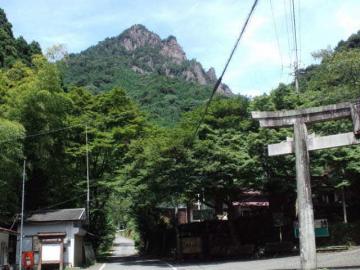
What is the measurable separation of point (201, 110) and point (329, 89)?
8319mm

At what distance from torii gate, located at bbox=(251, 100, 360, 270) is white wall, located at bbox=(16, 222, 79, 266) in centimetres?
1514

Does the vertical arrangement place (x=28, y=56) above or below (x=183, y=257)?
above

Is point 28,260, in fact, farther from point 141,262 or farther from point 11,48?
point 11,48

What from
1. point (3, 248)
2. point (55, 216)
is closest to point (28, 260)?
point (3, 248)

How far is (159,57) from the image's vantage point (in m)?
157

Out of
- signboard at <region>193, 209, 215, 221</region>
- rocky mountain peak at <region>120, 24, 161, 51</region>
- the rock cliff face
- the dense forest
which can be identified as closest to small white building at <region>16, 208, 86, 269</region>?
the dense forest

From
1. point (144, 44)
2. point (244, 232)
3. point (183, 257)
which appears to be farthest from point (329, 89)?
point (144, 44)

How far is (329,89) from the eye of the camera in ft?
98.0

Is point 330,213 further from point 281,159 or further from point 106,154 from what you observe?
point 106,154

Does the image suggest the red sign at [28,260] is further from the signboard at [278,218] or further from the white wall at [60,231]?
the signboard at [278,218]

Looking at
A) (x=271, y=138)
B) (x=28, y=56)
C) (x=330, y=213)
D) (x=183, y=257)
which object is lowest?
(x=183, y=257)

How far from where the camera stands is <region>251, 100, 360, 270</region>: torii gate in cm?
1432

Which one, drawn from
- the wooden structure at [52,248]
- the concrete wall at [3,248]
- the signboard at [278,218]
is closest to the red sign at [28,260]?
the wooden structure at [52,248]

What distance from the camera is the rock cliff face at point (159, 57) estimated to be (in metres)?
135
